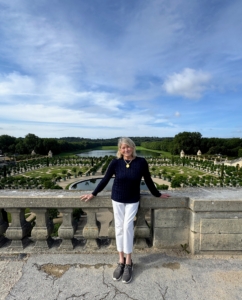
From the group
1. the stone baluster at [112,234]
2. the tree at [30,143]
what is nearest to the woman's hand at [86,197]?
the stone baluster at [112,234]

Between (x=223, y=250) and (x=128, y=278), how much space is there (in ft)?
5.06

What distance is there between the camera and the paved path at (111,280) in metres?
2.29

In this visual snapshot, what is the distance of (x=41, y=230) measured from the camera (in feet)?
10.3

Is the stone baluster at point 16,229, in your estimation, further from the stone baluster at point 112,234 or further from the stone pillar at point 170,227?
the stone pillar at point 170,227

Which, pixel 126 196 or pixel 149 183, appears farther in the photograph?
pixel 149 183

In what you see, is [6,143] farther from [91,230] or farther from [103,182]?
[103,182]

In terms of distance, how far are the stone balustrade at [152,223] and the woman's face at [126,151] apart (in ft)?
2.41

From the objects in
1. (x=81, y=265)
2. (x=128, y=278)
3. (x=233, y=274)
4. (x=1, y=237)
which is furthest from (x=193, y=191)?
(x=1, y=237)

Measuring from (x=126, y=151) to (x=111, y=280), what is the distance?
5.34 feet

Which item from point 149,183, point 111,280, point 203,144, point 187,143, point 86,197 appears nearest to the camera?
point 111,280

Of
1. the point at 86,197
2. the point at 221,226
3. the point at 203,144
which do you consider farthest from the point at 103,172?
the point at 203,144

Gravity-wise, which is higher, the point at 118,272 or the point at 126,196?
the point at 126,196

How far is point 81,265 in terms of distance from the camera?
9.10 feet

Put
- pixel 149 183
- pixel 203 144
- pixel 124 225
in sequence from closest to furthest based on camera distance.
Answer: pixel 124 225, pixel 149 183, pixel 203 144
